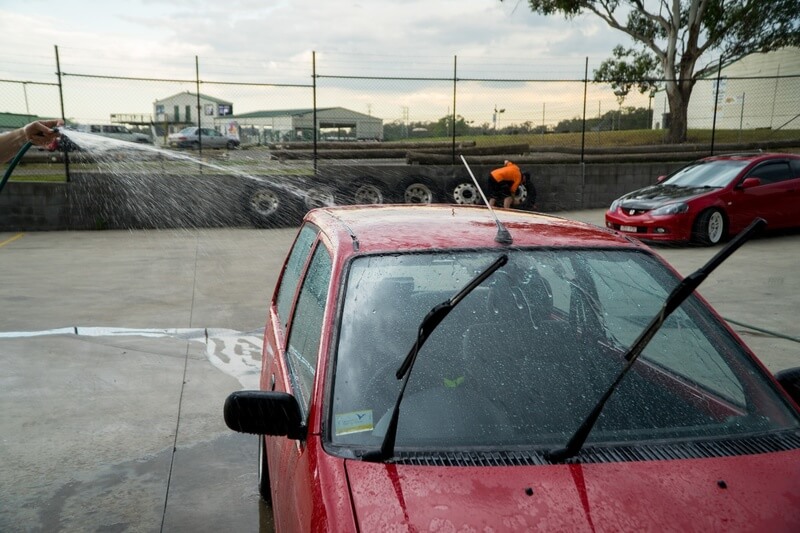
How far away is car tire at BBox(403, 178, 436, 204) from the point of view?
1541 cm

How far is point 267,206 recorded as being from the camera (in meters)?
14.8

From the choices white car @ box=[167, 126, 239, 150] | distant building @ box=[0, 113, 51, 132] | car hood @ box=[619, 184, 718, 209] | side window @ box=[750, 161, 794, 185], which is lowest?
car hood @ box=[619, 184, 718, 209]

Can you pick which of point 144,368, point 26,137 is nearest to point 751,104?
point 144,368

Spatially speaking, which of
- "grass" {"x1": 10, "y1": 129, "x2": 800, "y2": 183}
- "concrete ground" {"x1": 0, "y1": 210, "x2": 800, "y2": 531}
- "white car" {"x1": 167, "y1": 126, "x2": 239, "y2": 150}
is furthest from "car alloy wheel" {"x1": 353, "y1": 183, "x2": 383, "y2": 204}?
"concrete ground" {"x1": 0, "y1": 210, "x2": 800, "y2": 531}

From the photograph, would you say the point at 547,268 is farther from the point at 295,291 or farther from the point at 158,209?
the point at 158,209

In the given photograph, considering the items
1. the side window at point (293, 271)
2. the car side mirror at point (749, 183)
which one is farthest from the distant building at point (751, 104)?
the side window at point (293, 271)

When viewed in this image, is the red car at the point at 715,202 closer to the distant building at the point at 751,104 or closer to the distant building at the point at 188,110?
the distant building at the point at 751,104

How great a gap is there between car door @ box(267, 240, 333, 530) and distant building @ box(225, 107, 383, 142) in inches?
495

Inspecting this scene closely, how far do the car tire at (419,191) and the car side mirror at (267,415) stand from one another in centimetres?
1341

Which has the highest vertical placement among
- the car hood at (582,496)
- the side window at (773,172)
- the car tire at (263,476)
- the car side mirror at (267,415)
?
the side window at (773,172)

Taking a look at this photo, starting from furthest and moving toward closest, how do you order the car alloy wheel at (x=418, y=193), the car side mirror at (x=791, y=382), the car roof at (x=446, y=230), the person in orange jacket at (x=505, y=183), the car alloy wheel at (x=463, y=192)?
1. the car alloy wheel at (x=463, y=192)
2. the car alloy wheel at (x=418, y=193)
3. the person in orange jacket at (x=505, y=183)
4. the car roof at (x=446, y=230)
5. the car side mirror at (x=791, y=382)

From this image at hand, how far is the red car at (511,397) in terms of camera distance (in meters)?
1.70

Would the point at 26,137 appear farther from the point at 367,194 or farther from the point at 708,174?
the point at 367,194

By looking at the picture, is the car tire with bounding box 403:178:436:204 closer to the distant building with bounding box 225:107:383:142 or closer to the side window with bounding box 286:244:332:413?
the distant building with bounding box 225:107:383:142
